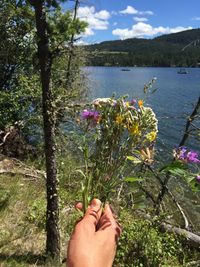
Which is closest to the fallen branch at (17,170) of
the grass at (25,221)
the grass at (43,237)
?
the grass at (25,221)

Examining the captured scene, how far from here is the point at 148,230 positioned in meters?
5.02

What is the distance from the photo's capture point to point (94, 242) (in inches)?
40.8

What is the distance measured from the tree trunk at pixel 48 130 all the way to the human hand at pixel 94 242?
2.40 m

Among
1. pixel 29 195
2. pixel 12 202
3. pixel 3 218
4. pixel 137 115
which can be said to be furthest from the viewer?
pixel 29 195

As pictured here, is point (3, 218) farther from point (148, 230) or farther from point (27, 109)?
point (27, 109)

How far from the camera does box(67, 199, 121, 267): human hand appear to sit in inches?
36.9

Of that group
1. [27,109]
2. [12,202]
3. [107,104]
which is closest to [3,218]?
[12,202]

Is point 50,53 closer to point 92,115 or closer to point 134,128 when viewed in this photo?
point 92,115

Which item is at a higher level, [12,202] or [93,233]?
[93,233]

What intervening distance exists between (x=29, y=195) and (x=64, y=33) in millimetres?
3284

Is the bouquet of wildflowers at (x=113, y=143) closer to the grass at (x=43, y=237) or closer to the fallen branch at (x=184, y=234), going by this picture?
the grass at (x=43, y=237)

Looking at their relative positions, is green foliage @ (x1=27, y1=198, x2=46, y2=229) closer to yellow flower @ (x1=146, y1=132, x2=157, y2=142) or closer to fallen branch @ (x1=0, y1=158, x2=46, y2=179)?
fallen branch @ (x1=0, y1=158, x2=46, y2=179)

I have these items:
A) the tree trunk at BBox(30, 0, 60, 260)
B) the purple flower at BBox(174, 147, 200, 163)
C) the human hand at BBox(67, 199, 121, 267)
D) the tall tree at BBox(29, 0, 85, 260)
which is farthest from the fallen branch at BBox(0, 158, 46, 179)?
the human hand at BBox(67, 199, 121, 267)

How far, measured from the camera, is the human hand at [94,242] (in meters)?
0.94
